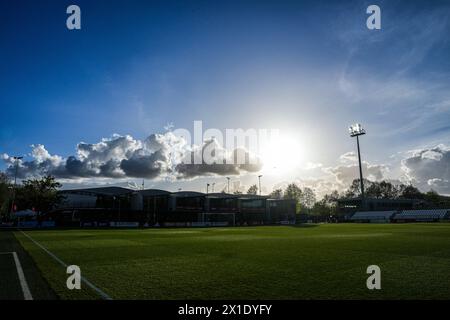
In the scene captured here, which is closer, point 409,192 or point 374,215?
point 374,215

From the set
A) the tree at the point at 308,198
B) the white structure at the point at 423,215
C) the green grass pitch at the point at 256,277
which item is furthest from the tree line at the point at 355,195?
the green grass pitch at the point at 256,277

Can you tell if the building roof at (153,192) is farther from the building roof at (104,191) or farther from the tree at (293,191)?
the tree at (293,191)

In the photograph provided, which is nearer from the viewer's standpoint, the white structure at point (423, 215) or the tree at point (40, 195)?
the tree at point (40, 195)

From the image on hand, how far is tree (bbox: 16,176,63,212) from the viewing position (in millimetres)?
82938

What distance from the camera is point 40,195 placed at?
272 ft

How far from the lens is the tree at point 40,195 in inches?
3265

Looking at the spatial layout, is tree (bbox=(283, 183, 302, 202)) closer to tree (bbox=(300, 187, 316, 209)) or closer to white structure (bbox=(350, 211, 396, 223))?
tree (bbox=(300, 187, 316, 209))

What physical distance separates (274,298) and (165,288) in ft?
10.9

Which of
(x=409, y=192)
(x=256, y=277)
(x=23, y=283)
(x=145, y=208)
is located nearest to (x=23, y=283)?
(x=23, y=283)

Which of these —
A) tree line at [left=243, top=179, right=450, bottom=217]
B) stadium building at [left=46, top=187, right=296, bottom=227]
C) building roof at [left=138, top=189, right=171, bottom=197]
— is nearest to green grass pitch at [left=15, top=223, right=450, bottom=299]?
stadium building at [left=46, top=187, right=296, bottom=227]

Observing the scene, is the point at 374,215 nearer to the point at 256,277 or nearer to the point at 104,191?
the point at 104,191

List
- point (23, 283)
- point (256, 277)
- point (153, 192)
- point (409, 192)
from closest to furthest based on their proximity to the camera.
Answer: point (23, 283), point (256, 277), point (153, 192), point (409, 192)
